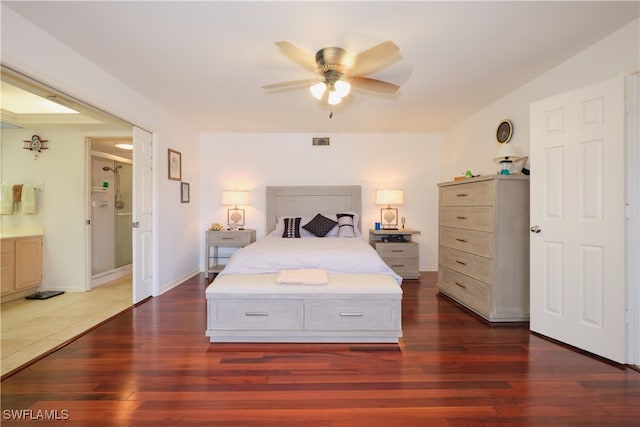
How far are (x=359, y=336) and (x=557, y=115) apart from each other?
2449 millimetres

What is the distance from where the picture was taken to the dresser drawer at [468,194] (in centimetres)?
295

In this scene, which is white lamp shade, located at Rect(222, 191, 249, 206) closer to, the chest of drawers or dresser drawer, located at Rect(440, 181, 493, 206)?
dresser drawer, located at Rect(440, 181, 493, 206)

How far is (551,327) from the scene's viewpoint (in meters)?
2.50

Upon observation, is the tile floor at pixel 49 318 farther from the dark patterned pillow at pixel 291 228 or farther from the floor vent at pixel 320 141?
the floor vent at pixel 320 141

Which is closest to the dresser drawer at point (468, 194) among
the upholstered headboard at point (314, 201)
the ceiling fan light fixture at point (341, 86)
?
the upholstered headboard at point (314, 201)

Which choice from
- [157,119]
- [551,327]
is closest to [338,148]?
[157,119]

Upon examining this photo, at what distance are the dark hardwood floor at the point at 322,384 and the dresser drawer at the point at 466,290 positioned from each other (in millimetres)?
358

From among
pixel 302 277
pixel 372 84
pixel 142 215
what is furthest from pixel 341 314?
pixel 142 215

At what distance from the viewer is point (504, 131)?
354 centimetres

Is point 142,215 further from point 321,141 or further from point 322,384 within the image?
point 321,141

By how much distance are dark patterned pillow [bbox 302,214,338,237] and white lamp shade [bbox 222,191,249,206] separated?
3.69ft

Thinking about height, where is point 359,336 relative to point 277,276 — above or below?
below

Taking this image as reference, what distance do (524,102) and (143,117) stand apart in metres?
4.29

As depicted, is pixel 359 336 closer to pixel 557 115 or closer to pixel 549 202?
pixel 549 202
